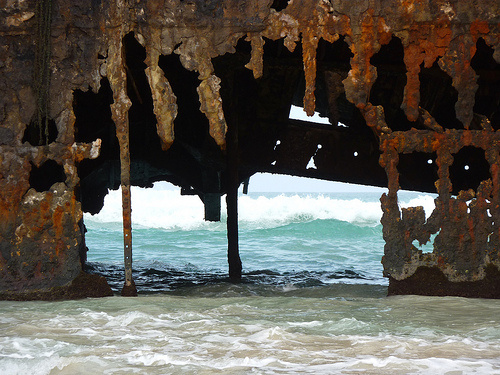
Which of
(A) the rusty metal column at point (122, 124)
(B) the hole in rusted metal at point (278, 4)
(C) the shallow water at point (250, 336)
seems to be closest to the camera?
(C) the shallow water at point (250, 336)

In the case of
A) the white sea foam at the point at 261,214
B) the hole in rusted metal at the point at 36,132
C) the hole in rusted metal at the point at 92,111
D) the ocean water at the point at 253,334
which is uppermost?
the hole in rusted metal at the point at 92,111

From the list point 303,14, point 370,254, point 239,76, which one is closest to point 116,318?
point 303,14

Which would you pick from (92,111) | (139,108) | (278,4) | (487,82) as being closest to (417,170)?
(487,82)

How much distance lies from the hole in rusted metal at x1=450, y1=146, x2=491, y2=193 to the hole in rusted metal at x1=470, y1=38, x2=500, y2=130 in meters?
0.47

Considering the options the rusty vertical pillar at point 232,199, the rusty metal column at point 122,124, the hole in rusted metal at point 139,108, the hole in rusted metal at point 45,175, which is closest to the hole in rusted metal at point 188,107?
the hole in rusted metal at point 139,108

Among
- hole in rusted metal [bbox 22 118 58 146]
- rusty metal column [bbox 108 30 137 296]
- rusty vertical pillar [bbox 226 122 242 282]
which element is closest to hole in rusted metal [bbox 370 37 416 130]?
rusty vertical pillar [bbox 226 122 242 282]

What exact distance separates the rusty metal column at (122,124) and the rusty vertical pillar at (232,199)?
2.43 m

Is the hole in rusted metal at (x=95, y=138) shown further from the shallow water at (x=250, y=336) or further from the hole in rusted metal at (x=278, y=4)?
the hole in rusted metal at (x=278, y=4)

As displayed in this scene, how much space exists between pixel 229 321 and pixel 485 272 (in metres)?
2.44

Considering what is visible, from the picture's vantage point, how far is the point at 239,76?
26.4ft

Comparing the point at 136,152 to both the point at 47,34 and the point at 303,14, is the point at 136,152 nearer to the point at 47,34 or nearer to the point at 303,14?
the point at 47,34

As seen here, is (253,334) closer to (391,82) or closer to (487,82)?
(391,82)

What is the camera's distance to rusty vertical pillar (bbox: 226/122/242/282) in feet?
25.0

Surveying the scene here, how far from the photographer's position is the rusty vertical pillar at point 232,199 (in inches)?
300
